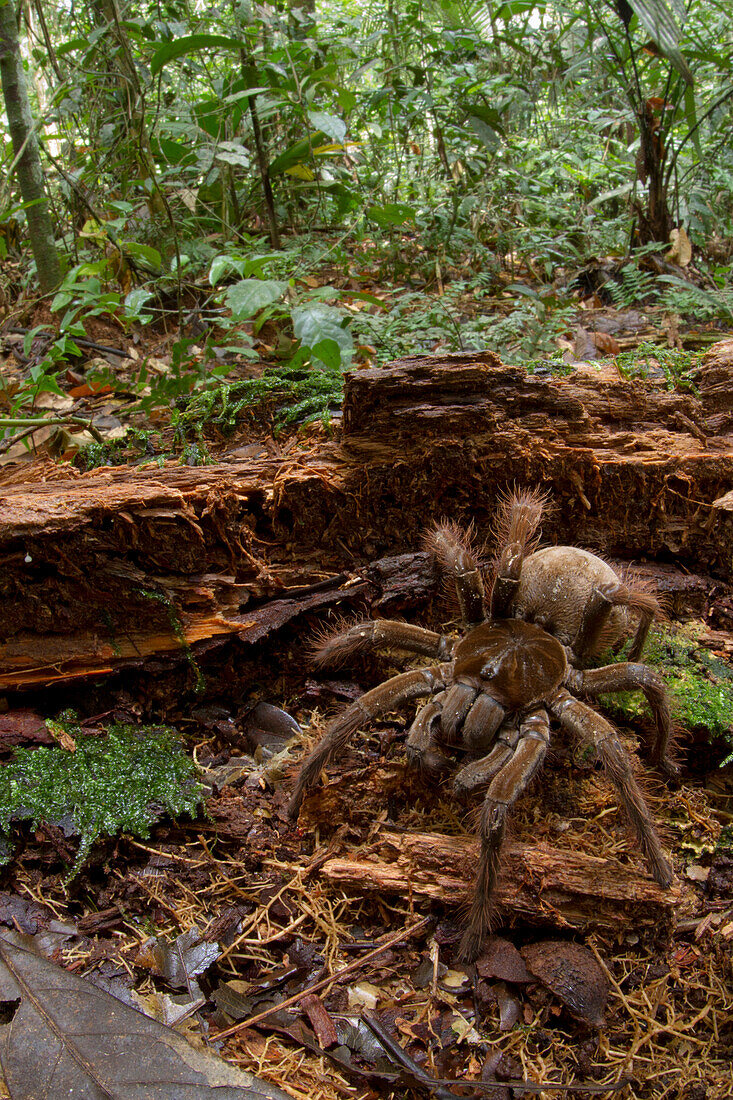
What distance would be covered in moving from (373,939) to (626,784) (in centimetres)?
94

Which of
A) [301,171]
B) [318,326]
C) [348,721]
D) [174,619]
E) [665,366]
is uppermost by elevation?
[301,171]

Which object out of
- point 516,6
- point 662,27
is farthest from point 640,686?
point 516,6

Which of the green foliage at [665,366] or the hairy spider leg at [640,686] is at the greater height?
the green foliage at [665,366]

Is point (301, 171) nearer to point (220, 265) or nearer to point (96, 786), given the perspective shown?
point (220, 265)

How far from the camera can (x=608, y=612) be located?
2.71 metres

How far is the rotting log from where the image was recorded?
2.70m

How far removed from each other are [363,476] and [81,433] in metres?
1.76

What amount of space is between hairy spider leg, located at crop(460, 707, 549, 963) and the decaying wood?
9cm

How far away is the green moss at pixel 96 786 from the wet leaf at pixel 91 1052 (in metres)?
0.44

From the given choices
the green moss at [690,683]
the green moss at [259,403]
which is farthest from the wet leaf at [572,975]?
the green moss at [259,403]

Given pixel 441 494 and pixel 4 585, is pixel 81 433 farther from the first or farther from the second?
pixel 441 494

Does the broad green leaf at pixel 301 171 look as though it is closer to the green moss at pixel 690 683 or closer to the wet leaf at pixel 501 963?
the green moss at pixel 690 683

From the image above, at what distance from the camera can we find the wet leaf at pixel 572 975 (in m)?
2.00

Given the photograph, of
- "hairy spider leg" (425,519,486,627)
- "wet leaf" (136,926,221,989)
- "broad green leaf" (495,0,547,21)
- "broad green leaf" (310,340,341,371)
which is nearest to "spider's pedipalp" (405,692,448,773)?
"hairy spider leg" (425,519,486,627)
